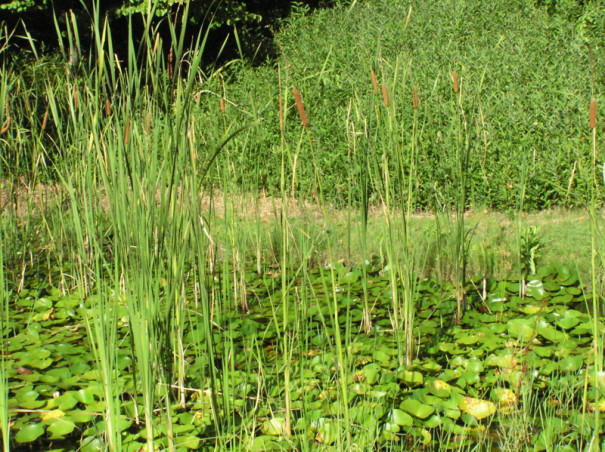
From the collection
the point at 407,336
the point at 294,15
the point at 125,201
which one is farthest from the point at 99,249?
the point at 294,15

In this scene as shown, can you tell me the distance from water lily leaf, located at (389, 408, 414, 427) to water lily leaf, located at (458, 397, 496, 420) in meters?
0.20

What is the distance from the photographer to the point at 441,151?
509cm

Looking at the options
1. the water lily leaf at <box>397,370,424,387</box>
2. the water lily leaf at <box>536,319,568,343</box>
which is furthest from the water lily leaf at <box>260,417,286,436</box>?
the water lily leaf at <box>536,319,568,343</box>

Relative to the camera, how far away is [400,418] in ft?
6.12

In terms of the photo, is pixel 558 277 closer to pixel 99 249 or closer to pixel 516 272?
pixel 516 272

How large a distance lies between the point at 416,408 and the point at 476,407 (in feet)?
0.63

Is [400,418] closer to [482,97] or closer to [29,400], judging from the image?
[29,400]

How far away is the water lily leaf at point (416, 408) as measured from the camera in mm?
1905

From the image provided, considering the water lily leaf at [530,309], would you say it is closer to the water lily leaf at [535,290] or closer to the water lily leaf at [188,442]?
the water lily leaf at [535,290]

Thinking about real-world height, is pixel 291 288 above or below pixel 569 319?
above

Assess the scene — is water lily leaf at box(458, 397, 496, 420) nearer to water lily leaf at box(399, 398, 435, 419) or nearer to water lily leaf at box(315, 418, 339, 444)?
water lily leaf at box(399, 398, 435, 419)

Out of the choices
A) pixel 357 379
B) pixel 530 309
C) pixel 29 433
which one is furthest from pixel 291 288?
pixel 530 309

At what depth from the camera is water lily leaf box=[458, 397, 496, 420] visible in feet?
6.26

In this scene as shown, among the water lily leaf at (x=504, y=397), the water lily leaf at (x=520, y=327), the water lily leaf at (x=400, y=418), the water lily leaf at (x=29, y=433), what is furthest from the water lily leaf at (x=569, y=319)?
the water lily leaf at (x=29, y=433)
